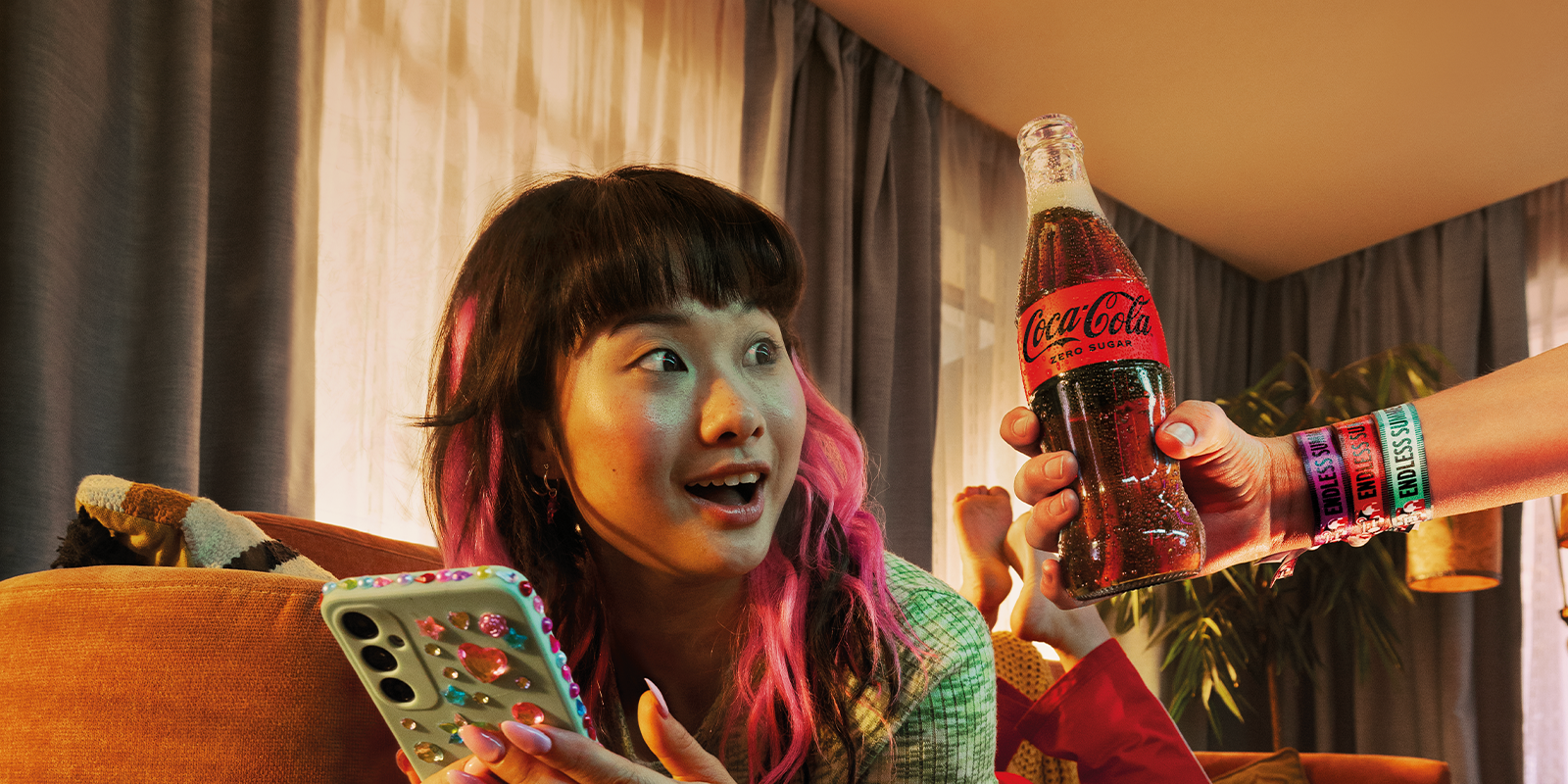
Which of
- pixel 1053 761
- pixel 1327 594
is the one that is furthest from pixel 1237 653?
pixel 1053 761

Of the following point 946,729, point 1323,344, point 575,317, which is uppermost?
point 1323,344

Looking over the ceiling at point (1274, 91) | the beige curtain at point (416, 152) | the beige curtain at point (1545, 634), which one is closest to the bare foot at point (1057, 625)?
the beige curtain at point (416, 152)

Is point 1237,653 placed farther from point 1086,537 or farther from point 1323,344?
point 1086,537

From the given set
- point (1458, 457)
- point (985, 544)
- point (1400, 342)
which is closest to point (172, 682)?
point (1458, 457)

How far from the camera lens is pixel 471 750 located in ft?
2.55

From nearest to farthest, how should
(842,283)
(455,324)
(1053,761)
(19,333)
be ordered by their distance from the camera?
(455,324)
(19,333)
(1053,761)
(842,283)

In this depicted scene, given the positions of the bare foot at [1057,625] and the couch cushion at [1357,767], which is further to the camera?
the couch cushion at [1357,767]

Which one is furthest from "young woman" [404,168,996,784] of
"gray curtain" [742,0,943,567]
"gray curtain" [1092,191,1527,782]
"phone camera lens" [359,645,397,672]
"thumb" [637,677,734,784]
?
"gray curtain" [1092,191,1527,782]

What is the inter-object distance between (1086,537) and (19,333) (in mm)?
1812

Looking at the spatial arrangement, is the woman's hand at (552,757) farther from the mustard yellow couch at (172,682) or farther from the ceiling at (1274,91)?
the ceiling at (1274,91)

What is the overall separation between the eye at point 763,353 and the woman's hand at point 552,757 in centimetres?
41

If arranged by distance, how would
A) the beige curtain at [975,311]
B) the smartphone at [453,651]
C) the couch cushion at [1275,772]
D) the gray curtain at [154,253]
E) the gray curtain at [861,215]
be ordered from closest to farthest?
the smartphone at [453,651]
the gray curtain at [154,253]
the couch cushion at [1275,772]
the gray curtain at [861,215]
the beige curtain at [975,311]

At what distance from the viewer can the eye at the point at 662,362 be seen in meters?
1.04

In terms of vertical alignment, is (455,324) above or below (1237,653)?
above
